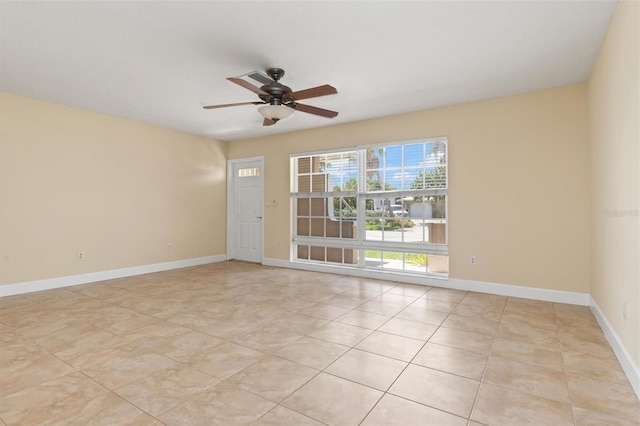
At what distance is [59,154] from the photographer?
14.9 feet

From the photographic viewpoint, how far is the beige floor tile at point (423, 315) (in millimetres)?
3203

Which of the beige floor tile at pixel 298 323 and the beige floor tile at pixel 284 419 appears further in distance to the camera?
the beige floor tile at pixel 298 323

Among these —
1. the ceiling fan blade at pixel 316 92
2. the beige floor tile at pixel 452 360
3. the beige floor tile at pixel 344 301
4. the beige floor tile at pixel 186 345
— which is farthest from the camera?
the beige floor tile at pixel 344 301

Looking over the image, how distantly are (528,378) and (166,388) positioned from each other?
2365 mm

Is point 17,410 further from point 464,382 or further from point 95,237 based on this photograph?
point 95,237

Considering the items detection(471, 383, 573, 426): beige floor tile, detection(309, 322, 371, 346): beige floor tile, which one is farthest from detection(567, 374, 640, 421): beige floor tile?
detection(309, 322, 371, 346): beige floor tile

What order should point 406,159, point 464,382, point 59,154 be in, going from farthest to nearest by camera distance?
point 406,159, point 59,154, point 464,382

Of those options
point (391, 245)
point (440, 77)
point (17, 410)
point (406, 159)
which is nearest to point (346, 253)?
point (391, 245)

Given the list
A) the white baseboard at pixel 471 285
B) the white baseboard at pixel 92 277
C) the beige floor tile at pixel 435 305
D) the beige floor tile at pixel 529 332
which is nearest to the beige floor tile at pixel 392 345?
the beige floor tile at pixel 529 332

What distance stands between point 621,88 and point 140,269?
21.2 feet

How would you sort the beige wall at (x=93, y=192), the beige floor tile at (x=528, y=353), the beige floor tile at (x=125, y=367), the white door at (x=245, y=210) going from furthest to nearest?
1. the white door at (x=245, y=210)
2. the beige wall at (x=93, y=192)
3. the beige floor tile at (x=528, y=353)
4. the beige floor tile at (x=125, y=367)

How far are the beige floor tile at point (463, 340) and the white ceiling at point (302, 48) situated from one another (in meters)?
2.62

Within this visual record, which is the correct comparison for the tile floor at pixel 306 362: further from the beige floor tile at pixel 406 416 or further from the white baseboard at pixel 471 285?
the white baseboard at pixel 471 285

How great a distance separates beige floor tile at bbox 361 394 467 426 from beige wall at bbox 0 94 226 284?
493cm
